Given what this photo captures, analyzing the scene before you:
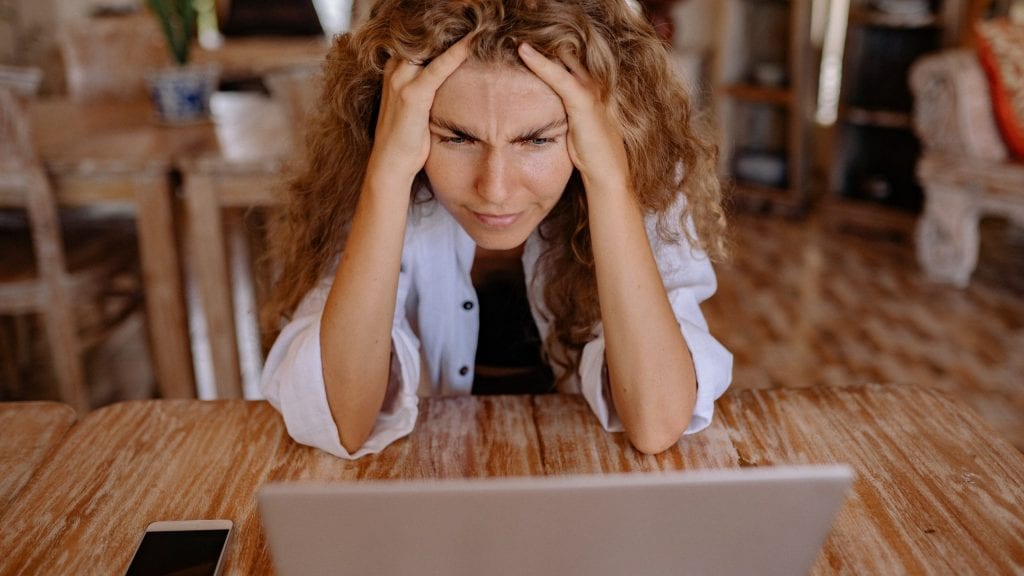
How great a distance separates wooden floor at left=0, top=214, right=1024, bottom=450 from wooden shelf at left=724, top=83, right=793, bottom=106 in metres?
0.71

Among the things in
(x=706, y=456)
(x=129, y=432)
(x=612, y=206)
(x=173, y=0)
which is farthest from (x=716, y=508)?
(x=173, y=0)

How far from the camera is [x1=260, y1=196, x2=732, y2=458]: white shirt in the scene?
847 millimetres

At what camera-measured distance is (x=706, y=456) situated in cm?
82

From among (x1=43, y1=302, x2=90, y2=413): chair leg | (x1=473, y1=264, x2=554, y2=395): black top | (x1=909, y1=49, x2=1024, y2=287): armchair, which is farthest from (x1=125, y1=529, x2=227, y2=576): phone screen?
(x1=909, y1=49, x2=1024, y2=287): armchair

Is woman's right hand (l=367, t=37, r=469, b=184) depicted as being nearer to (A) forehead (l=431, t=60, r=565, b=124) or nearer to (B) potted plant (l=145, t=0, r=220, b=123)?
(A) forehead (l=431, t=60, r=565, b=124)

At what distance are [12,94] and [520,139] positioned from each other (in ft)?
4.57

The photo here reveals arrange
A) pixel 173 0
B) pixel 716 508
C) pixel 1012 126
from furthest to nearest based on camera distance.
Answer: pixel 1012 126 → pixel 173 0 → pixel 716 508

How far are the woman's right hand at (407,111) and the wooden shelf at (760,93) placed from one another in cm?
338

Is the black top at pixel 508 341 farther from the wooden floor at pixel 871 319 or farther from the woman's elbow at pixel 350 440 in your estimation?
the wooden floor at pixel 871 319

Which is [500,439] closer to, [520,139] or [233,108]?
[520,139]

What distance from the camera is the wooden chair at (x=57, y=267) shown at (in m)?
1.80

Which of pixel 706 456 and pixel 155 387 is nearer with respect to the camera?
pixel 706 456

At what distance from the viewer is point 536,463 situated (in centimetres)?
79

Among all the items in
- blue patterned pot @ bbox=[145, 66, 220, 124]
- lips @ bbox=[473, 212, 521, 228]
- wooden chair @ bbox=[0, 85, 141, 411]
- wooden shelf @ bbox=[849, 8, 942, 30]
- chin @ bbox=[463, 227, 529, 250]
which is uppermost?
wooden shelf @ bbox=[849, 8, 942, 30]
